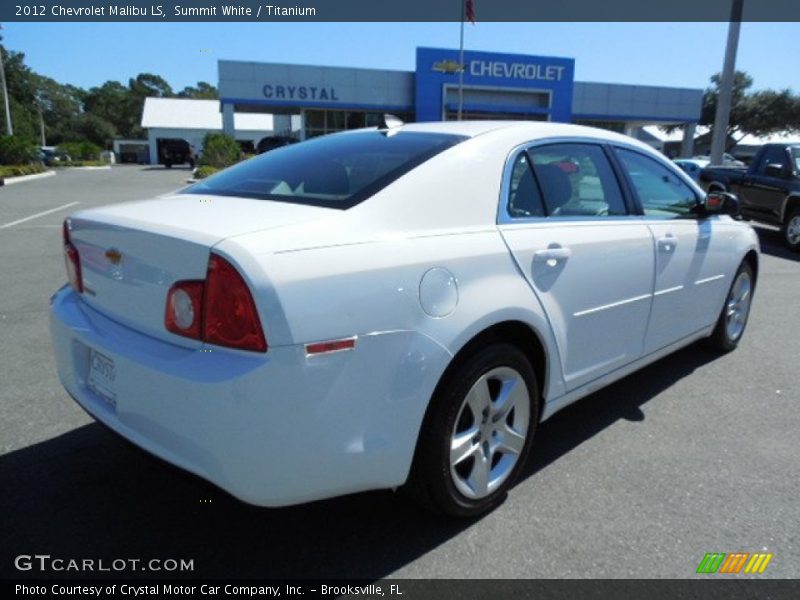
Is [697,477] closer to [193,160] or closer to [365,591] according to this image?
[365,591]

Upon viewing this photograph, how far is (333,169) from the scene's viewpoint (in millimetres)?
2789

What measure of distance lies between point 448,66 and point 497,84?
21.8 ft

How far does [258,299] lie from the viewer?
1.83 metres

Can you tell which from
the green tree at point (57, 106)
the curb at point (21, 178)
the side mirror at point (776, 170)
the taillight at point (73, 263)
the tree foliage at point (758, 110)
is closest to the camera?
the taillight at point (73, 263)

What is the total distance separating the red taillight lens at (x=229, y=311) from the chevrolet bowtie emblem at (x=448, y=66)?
30.6m

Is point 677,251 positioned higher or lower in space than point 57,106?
lower

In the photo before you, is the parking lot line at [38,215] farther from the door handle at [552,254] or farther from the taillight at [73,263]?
the door handle at [552,254]

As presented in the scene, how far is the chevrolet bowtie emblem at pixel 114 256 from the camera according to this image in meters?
2.26

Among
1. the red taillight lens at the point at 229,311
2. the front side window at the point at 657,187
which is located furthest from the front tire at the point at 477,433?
the front side window at the point at 657,187

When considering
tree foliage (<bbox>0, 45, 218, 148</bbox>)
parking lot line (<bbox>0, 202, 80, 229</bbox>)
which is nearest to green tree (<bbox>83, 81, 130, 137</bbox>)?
tree foliage (<bbox>0, 45, 218, 148</bbox>)

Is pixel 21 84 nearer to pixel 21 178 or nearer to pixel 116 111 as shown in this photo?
pixel 116 111

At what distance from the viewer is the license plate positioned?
7.23 feet

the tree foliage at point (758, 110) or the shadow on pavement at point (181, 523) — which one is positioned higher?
the tree foliage at point (758, 110)
